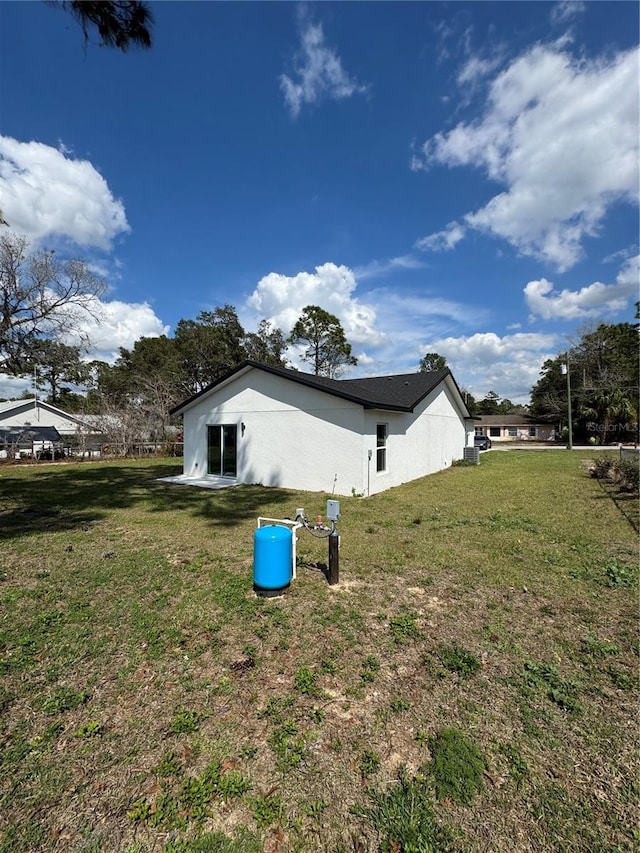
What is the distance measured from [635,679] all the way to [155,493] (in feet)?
34.9

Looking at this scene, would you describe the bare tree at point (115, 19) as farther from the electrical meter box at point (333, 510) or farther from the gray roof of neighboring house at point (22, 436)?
the gray roof of neighboring house at point (22, 436)

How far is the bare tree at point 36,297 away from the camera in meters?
13.4

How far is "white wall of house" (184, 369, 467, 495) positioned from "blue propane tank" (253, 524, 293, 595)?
617 centimetres

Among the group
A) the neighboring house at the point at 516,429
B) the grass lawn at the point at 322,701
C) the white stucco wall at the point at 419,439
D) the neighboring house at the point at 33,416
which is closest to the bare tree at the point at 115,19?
the grass lawn at the point at 322,701

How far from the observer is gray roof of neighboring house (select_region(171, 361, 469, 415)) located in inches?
413

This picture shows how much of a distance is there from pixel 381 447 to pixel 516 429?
1763 inches

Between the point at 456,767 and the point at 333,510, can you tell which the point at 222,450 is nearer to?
the point at 333,510

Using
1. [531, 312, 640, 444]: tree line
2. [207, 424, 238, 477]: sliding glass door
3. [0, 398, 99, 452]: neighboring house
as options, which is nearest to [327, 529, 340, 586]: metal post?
[207, 424, 238, 477]: sliding glass door

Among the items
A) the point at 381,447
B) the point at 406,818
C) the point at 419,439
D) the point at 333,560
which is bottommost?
the point at 406,818

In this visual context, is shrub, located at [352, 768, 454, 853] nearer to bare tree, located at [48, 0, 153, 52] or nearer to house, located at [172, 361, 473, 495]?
bare tree, located at [48, 0, 153, 52]

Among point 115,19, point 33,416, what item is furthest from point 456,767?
point 33,416

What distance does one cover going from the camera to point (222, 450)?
13336mm

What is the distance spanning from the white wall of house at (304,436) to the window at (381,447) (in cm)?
16

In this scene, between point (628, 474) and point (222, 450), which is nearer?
point (628, 474)
